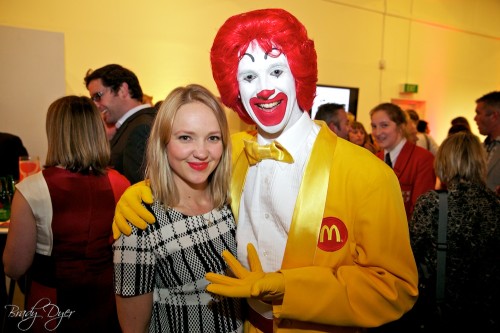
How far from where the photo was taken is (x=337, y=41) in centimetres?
591

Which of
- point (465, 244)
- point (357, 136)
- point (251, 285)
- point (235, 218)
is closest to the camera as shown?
point (251, 285)

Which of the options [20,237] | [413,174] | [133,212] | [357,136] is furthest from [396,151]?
[20,237]

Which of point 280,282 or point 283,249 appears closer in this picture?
point 280,282

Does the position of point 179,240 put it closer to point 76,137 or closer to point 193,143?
point 193,143

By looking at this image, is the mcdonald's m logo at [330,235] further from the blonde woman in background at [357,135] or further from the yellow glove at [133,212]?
the blonde woman in background at [357,135]

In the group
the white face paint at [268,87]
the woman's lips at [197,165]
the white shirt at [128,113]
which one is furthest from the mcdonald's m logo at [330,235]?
the white shirt at [128,113]

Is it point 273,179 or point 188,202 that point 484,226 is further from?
point 188,202

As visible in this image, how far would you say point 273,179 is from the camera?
1.28 m

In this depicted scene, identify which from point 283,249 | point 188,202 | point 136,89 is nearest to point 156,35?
point 136,89

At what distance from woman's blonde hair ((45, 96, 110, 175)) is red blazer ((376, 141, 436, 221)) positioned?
2.10m

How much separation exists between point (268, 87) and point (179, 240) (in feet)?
1.98

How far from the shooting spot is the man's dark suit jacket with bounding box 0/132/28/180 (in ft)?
9.88

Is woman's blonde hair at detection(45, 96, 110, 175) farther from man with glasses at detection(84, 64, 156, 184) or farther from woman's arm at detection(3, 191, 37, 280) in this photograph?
man with glasses at detection(84, 64, 156, 184)

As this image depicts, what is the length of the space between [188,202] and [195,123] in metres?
0.30
